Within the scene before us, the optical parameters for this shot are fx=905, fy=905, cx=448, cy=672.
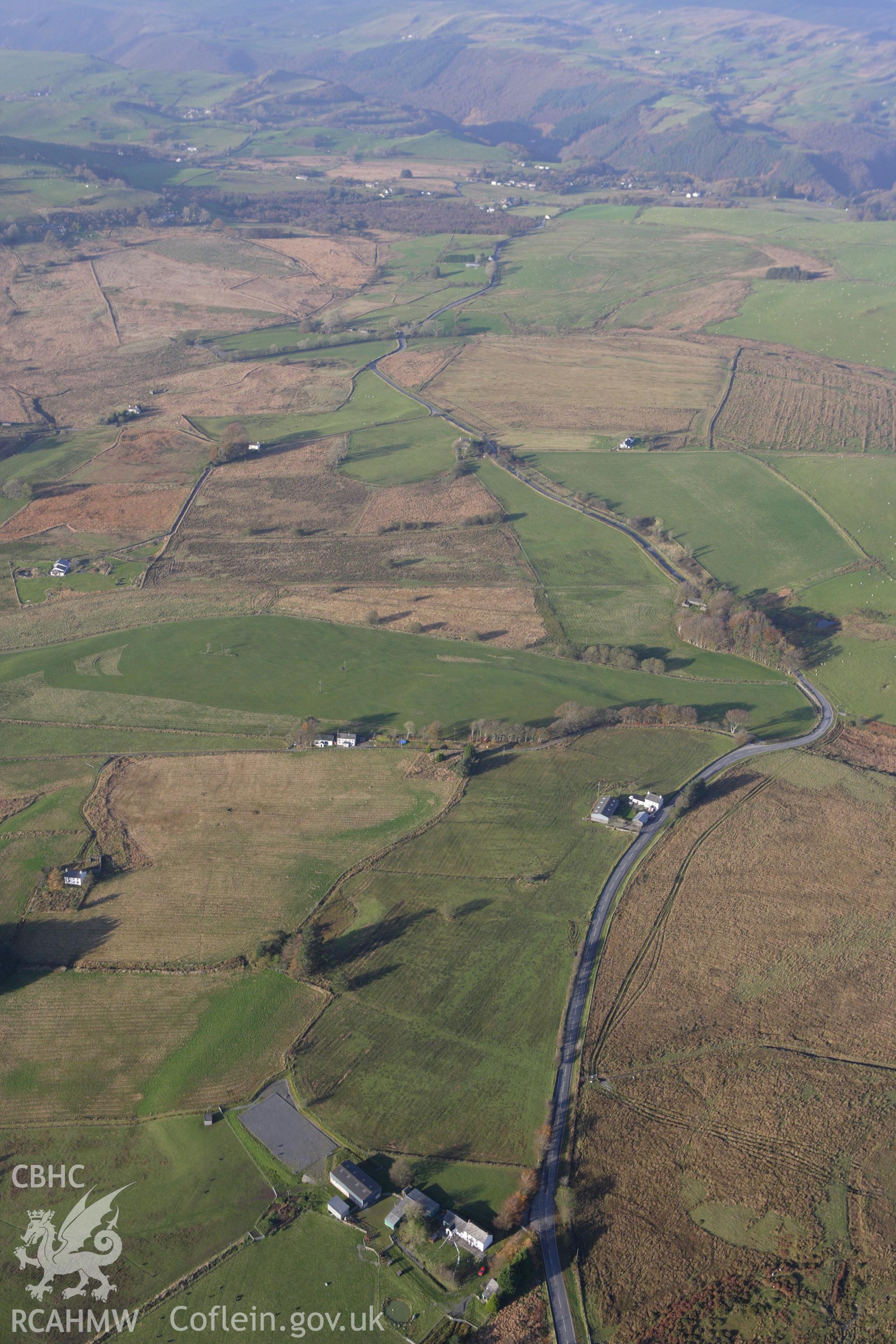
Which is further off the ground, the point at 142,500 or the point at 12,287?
the point at 12,287

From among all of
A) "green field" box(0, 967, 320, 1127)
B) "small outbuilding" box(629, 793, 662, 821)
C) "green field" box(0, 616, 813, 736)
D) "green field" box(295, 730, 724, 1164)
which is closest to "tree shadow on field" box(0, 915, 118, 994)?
"green field" box(0, 967, 320, 1127)

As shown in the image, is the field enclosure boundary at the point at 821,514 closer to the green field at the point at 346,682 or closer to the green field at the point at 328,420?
the green field at the point at 346,682

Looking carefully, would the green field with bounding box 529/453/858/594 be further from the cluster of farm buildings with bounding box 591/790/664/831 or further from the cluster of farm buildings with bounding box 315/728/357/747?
the cluster of farm buildings with bounding box 315/728/357/747

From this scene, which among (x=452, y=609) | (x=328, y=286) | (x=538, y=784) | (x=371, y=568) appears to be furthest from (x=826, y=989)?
(x=328, y=286)

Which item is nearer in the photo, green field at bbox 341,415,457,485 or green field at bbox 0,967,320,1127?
green field at bbox 0,967,320,1127

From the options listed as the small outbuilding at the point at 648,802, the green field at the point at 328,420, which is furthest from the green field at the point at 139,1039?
the green field at the point at 328,420

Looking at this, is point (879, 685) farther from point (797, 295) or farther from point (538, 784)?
point (797, 295)
